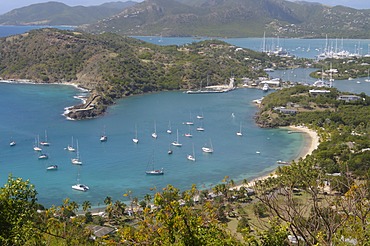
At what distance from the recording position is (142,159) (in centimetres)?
2864

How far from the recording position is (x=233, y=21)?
5763 inches

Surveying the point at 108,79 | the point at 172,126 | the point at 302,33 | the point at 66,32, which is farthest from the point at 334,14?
the point at 172,126

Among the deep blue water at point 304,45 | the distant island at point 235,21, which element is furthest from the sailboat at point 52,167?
the distant island at point 235,21

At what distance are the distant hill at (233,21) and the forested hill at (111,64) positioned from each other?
65.0 metres

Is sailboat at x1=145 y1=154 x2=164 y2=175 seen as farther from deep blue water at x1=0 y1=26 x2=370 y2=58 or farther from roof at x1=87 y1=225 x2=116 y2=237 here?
deep blue water at x1=0 y1=26 x2=370 y2=58

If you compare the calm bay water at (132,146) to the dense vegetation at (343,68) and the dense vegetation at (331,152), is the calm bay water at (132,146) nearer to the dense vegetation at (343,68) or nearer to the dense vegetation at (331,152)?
the dense vegetation at (331,152)

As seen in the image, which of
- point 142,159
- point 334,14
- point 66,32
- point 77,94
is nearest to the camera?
point 142,159

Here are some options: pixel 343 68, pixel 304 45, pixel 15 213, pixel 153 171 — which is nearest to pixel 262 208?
pixel 153 171

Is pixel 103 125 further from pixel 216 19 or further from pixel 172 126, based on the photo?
pixel 216 19

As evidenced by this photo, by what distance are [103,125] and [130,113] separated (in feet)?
17.4

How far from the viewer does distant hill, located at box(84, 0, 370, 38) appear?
13512 cm

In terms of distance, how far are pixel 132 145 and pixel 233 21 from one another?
12106cm

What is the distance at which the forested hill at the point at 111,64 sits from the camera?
2174 inches

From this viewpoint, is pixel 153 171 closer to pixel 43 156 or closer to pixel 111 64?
pixel 43 156
